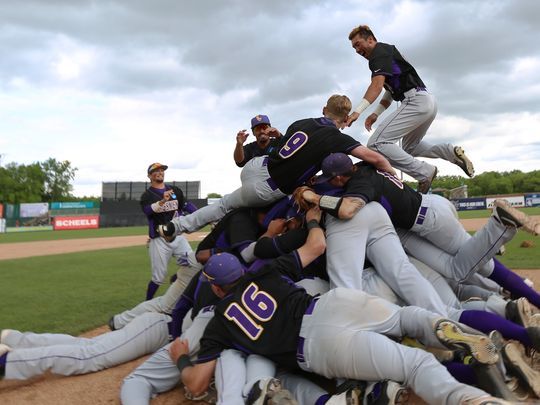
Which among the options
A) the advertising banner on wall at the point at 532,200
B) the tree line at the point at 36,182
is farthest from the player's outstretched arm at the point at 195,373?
the tree line at the point at 36,182

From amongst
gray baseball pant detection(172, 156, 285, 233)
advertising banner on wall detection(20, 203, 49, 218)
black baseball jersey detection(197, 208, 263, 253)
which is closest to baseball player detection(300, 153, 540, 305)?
gray baseball pant detection(172, 156, 285, 233)

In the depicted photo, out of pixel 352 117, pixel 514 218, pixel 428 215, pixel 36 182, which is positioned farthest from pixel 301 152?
pixel 36 182

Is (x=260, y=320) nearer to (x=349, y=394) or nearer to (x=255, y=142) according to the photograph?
(x=349, y=394)

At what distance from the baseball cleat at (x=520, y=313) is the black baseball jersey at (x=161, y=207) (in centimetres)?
534

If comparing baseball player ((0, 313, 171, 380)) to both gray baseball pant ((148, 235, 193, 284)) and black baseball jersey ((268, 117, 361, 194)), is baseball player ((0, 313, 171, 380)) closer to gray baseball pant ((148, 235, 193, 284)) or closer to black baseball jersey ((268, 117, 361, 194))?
black baseball jersey ((268, 117, 361, 194))

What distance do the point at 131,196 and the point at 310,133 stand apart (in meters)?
52.1

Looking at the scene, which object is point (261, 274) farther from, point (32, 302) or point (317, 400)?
point (32, 302)

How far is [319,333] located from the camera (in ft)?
8.87

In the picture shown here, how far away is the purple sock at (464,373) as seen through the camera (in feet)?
8.99

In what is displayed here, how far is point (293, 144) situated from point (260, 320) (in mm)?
1600

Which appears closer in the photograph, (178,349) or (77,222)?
(178,349)

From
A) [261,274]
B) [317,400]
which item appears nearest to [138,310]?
[261,274]

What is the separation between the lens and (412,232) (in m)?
4.14

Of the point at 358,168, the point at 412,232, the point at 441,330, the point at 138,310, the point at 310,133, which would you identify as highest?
the point at 310,133
